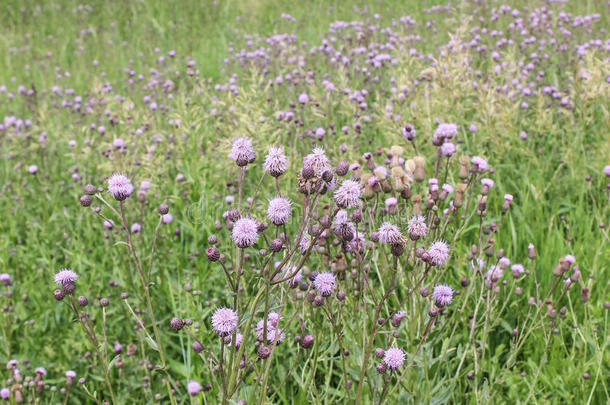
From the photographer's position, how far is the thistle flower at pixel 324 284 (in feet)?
5.23

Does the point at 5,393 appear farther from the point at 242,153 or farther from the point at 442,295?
the point at 442,295

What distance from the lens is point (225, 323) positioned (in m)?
1.39

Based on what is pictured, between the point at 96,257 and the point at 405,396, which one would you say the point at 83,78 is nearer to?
the point at 96,257

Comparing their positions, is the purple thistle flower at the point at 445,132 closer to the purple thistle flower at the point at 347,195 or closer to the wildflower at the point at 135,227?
the purple thistle flower at the point at 347,195

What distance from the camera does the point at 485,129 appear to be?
3.61m

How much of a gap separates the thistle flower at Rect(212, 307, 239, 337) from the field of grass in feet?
0.18

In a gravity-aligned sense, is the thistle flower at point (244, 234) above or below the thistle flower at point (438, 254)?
above

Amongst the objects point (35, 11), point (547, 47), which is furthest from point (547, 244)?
point (35, 11)

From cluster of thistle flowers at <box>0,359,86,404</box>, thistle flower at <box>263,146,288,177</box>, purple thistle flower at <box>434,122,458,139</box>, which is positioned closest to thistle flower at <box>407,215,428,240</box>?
thistle flower at <box>263,146,288,177</box>

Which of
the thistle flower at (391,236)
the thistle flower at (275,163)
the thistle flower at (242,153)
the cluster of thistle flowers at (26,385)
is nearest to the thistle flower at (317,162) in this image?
the thistle flower at (275,163)

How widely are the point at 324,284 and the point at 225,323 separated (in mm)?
338

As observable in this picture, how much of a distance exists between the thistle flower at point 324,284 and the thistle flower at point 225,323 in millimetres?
292

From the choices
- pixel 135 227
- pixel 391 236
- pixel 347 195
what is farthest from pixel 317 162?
pixel 135 227

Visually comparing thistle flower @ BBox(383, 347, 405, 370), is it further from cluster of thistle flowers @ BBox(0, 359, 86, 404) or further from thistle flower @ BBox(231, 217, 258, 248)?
cluster of thistle flowers @ BBox(0, 359, 86, 404)
